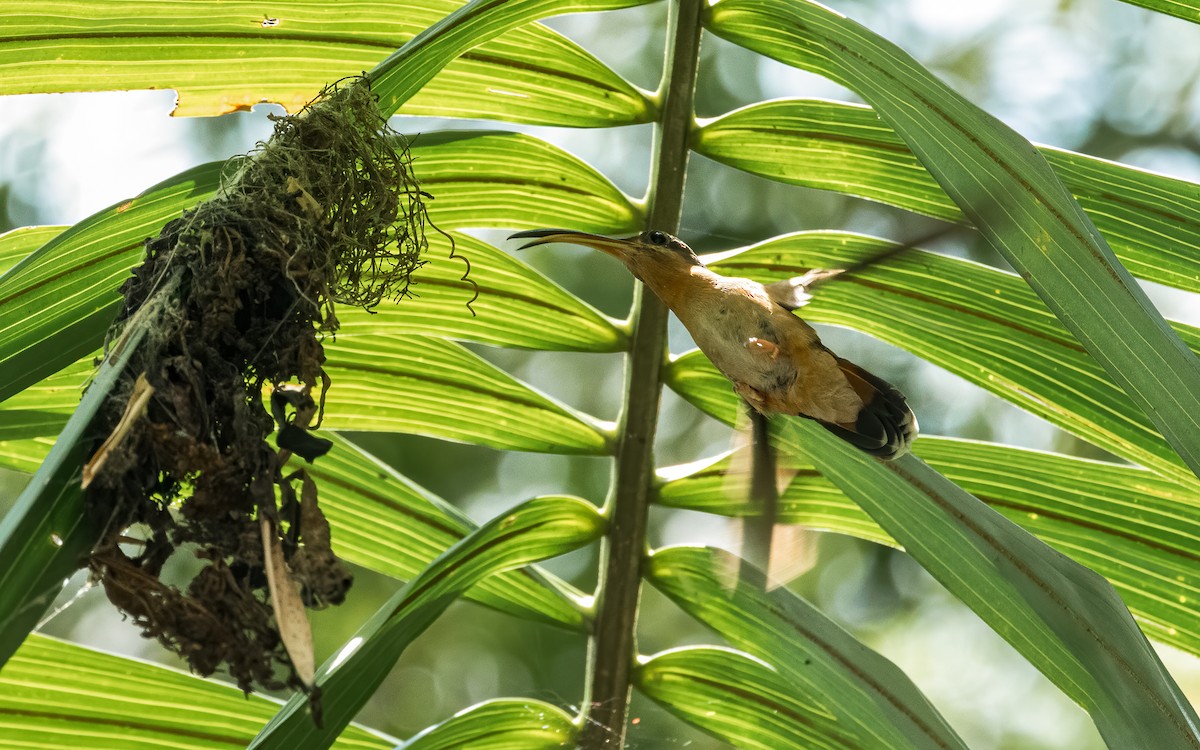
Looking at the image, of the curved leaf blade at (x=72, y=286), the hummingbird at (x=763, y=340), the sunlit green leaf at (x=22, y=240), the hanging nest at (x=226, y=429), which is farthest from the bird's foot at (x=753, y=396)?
the sunlit green leaf at (x=22, y=240)

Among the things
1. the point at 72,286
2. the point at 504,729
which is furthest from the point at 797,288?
the point at 72,286

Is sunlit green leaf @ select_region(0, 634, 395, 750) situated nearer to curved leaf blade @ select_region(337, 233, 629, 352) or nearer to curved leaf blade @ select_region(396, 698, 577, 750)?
curved leaf blade @ select_region(396, 698, 577, 750)

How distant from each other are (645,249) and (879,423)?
1.46 feet

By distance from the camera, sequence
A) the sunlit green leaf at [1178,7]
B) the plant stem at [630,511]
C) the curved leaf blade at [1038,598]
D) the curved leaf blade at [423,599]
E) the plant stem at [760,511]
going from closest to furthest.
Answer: the curved leaf blade at [1038,598], the curved leaf blade at [423,599], the sunlit green leaf at [1178,7], the plant stem at [760,511], the plant stem at [630,511]

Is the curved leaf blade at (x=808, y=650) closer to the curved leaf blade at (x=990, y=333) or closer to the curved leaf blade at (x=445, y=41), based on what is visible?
the curved leaf blade at (x=990, y=333)

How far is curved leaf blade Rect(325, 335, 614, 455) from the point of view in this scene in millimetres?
1829

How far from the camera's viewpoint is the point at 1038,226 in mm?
1165

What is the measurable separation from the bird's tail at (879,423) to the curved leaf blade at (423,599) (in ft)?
1.39

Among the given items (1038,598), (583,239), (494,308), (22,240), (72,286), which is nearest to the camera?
(1038,598)

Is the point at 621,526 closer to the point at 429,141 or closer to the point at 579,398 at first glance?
the point at 429,141

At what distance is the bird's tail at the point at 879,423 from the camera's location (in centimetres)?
164

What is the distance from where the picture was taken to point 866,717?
140 cm

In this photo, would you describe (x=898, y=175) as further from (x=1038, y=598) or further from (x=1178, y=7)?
(x=1038, y=598)

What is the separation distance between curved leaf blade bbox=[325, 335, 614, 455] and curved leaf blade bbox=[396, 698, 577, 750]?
419 mm
